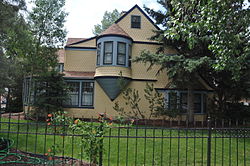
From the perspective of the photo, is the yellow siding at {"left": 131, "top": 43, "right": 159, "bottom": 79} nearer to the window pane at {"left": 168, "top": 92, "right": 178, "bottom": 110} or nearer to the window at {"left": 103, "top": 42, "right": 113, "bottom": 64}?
the window at {"left": 103, "top": 42, "right": 113, "bottom": 64}

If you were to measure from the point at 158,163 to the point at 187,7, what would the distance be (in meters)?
5.16

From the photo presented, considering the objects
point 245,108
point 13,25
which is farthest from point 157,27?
point 13,25

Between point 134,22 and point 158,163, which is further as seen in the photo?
point 134,22

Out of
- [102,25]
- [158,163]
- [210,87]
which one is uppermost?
[102,25]

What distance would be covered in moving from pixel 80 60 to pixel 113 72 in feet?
13.7

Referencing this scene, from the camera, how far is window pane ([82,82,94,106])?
54.5 ft

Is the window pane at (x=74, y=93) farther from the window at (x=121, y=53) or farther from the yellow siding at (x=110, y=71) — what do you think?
the window at (x=121, y=53)

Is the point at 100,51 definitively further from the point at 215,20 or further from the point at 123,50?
the point at 215,20

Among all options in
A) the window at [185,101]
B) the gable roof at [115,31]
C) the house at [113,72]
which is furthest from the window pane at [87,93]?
the window at [185,101]

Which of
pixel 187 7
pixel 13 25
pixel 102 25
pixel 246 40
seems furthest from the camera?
pixel 102 25

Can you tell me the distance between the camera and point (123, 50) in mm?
16422

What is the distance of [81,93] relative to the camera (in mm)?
16562

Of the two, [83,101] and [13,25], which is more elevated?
[13,25]

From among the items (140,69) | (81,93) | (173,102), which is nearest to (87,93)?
(81,93)
